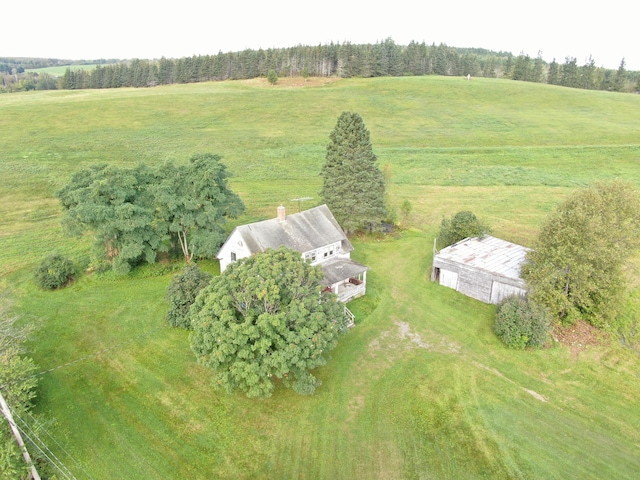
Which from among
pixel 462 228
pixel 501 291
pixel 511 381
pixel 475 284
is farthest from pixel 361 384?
pixel 462 228

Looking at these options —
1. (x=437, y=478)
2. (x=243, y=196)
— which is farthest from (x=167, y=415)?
(x=243, y=196)

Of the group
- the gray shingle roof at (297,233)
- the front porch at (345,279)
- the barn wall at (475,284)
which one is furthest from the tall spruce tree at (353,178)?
the barn wall at (475,284)

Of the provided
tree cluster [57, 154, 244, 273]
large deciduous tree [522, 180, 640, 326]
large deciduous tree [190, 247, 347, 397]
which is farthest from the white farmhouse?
large deciduous tree [522, 180, 640, 326]

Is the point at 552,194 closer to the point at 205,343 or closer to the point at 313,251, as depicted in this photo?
the point at 313,251

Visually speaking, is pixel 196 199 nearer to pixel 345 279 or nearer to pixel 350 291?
pixel 345 279

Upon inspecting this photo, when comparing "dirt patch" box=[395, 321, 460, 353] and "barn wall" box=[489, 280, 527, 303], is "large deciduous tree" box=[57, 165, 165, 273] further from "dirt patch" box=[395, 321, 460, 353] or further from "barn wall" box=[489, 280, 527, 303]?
"barn wall" box=[489, 280, 527, 303]

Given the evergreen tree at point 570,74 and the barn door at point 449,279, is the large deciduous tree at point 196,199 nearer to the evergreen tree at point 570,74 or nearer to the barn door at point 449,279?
the barn door at point 449,279
